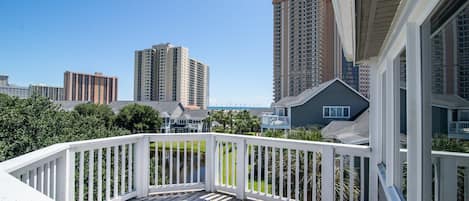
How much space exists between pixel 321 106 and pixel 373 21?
1473 cm

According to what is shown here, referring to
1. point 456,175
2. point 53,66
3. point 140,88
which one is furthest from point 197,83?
point 456,175

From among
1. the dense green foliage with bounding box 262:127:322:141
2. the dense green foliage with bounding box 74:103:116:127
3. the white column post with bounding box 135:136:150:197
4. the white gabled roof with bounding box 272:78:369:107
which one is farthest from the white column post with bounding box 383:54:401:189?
the dense green foliage with bounding box 74:103:116:127

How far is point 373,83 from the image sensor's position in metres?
3.26

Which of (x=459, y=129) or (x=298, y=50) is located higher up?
(x=298, y=50)

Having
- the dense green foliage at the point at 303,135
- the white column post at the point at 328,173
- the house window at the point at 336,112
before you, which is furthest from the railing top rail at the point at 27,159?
the house window at the point at 336,112

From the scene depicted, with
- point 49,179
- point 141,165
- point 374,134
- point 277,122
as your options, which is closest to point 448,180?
point 374,134

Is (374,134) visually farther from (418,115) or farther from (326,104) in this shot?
(326,104)

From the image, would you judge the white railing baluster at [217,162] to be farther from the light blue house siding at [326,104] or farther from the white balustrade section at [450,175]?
the light blue house siding at [326,104]

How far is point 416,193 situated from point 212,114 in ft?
87.2

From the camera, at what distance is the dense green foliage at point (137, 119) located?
2262 cm

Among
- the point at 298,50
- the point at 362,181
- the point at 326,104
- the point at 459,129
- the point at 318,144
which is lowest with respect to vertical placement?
the point at 362,181

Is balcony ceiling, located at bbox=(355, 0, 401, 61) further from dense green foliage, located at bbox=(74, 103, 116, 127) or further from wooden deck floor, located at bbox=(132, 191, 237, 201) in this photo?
dense green foliage, located at bbox=(74, 103, 116, 127)

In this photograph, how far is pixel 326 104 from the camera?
16.0 metres

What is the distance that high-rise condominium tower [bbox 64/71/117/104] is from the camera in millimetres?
33225
